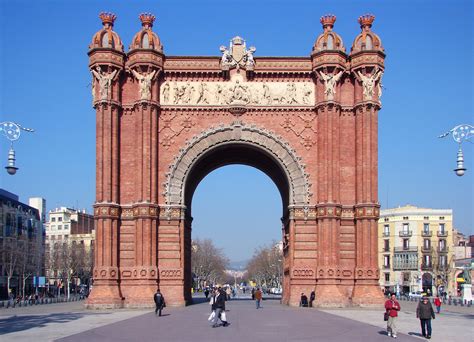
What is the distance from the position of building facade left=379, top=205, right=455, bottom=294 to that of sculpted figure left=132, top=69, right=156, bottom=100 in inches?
2662

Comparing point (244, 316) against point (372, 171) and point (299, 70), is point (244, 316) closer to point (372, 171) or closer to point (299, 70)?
point (372, 171)

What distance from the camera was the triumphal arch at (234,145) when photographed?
43.9 meters

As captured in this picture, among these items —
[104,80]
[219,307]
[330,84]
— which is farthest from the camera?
[330,84]

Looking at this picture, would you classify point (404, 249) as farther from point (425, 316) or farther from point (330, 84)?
point (425, 316)

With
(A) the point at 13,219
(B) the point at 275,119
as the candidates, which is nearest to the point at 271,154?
(B) the point at 275,119

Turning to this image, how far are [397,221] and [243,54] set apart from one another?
67.5m

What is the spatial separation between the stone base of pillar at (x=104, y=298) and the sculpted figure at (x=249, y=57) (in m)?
16.5

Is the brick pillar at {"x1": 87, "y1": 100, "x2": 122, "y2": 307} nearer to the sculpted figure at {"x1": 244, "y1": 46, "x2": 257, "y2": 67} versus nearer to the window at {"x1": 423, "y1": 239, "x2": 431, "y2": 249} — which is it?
the sculpted figure at {"x1": 244, "y1": 46, "x2": 257, "y2": 67}

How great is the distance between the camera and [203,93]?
46.2 meters

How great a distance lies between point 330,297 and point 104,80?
19.3 metres

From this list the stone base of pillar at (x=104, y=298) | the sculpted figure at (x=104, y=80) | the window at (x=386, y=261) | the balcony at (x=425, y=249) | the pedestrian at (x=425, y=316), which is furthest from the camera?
the window at (x=386, y=261)

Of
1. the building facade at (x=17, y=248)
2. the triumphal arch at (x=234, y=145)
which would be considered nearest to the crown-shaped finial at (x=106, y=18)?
the triumphal arch at (x=234, y=145)

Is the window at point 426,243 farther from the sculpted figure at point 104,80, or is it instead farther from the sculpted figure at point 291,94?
the sculpted figure at point 104,80

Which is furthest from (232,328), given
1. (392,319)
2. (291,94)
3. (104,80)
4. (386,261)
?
(386,261)
